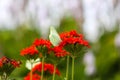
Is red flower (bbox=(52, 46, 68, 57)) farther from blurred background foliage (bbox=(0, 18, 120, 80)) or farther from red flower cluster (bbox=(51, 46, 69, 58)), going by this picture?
blurred background foliage (bbox=(0, 18, 120, 80))

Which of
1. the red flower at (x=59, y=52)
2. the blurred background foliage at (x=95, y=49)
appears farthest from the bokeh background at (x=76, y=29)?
the red flower at (x=59, y=52)

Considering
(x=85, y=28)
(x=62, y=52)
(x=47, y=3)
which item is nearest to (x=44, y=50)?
(x=62, y=52)

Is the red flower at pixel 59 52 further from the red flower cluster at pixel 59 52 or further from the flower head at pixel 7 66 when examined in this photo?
the flower head at pixel 7 66

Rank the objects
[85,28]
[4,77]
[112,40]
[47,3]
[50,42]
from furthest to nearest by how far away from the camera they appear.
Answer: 1. [47,3]
2. [85,28]
3. [112,40]
4. [50,42]
5. [4,77]

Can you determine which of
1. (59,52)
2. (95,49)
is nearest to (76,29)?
(95,49)

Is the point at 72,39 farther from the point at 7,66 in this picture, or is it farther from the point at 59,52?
the point at 7,66

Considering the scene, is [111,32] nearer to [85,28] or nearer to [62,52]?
[85,28]
